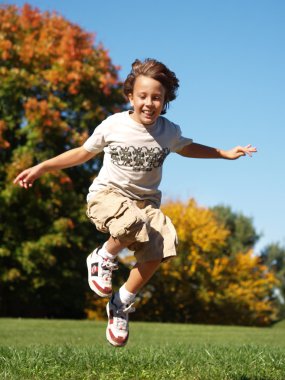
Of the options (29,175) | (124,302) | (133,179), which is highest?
(133,179)

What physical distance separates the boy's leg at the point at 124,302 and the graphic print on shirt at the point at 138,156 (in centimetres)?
77

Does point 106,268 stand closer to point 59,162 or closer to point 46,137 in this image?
point 59,162

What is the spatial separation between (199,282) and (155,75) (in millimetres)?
25065

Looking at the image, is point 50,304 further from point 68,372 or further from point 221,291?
point 68,372

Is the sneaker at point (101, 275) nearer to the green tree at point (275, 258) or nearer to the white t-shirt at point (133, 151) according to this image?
the white t-shirt at point (133, 151)

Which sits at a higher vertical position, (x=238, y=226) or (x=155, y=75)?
(x=155, y=75)

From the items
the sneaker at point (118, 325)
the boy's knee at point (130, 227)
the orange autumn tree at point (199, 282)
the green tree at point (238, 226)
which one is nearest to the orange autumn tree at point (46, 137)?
the orange autumn tree at point (199, 282)

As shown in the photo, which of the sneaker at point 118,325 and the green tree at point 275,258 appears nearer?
the sneaker at point 118,325

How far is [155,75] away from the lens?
17.2ft

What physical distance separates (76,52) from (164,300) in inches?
455

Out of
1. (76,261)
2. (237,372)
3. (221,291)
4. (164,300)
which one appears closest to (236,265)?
(221,291)

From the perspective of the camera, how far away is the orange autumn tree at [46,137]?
22.8 m

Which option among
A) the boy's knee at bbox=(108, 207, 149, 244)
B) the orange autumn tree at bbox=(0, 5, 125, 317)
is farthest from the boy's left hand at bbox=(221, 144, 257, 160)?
the orange autumn tree at bbox=(0, 5, 125, 317)

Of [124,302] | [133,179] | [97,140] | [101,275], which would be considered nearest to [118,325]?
[124,302]
